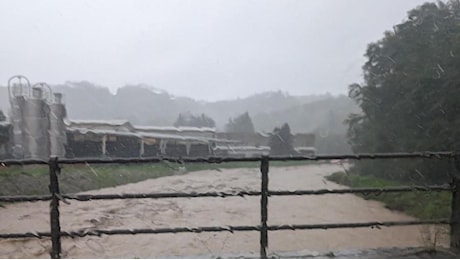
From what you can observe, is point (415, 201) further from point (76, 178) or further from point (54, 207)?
point (76, 178)

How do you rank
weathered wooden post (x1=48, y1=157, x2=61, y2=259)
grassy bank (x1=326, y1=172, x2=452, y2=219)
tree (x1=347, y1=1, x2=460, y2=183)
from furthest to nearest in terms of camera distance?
tree (x1=347, y1=1, x2=460, y2=183) → grassy bank (x1=326, y1=172, x2=452, y2=219) → weathered wooden post (x1=48, y1=157, x2=61, y2=259)

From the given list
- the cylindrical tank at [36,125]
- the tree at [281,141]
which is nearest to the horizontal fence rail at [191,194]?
the tree at [281,141]

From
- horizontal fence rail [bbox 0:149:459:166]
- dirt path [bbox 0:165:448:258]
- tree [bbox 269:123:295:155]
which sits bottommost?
dirt path [bbox 0:165:448:258]

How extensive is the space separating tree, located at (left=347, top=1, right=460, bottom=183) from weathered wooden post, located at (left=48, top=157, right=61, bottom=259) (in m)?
8.85

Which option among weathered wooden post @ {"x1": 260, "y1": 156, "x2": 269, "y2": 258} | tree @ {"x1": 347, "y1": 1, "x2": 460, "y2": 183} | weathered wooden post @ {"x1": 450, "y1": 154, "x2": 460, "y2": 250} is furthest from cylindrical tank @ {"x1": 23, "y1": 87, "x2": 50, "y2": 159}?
weathered wooden post @ {"x1": 450, "y1": 154, "x2": 460, "y2": 250}

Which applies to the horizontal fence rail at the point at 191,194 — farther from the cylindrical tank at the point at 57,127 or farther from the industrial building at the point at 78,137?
the cylindrical tank at the point at 57,127

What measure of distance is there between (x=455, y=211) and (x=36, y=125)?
16.4 metres

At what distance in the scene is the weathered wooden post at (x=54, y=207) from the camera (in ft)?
5.87

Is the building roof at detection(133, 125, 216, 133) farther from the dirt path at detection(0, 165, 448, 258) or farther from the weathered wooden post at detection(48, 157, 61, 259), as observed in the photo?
the weathered wooden post at detection(48, 157, 61, 259)

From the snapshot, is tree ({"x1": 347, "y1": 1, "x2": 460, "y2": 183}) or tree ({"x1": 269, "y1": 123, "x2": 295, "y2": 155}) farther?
tree ({"x1": 269, "y1": 123, "x2": 295, "y2": 155})

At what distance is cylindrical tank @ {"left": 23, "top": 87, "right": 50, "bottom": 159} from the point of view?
1499 cm

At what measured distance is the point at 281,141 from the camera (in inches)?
530

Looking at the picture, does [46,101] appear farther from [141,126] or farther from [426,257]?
[426,257]

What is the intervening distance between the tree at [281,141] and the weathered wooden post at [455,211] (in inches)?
418
